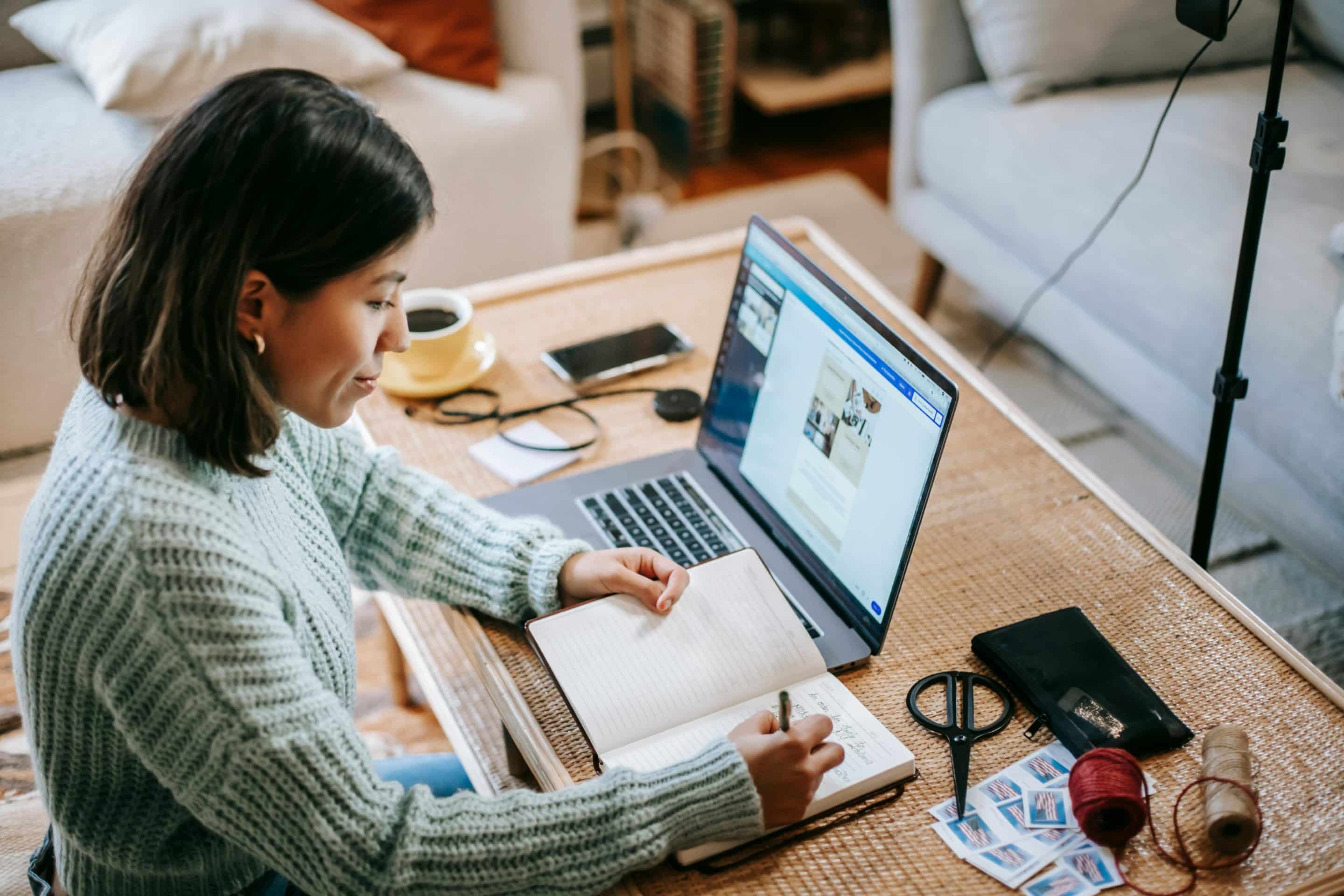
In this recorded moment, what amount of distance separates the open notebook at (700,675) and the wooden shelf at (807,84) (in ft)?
7.23

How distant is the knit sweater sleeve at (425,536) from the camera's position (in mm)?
966

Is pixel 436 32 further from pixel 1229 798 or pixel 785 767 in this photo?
pixel 1229 798

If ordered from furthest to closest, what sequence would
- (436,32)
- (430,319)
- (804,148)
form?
(804,148), (436,32), (430,319)

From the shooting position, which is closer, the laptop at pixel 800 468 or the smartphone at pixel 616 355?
the laptop at pixel 800 468

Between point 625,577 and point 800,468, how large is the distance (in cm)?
19

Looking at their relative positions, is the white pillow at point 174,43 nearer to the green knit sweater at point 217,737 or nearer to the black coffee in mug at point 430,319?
the black coffee in mug at point 430,319

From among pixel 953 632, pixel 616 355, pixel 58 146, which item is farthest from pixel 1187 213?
pixel 58 146

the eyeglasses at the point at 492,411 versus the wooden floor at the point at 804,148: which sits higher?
the eyeglasses at the point at 492,411

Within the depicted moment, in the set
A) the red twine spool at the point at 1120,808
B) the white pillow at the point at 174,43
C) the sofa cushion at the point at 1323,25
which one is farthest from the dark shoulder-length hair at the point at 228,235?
the sofa cushion at the point at 1323,25

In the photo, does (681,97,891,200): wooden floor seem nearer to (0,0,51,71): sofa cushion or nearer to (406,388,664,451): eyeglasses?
(0,0,51,71): sofa cushion

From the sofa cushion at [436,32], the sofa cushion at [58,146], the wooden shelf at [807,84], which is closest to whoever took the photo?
the sofa cushion at [58,146]

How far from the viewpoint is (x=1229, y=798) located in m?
0.75

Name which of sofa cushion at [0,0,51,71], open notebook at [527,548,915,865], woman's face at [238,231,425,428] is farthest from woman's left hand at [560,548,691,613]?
sofa cushion at [0,0,51,71]

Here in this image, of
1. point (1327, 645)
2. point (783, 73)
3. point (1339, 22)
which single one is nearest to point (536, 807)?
point (1327, 645)
